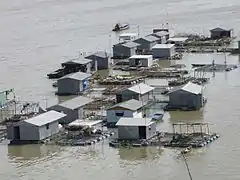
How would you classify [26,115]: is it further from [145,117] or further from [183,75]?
[183,75]

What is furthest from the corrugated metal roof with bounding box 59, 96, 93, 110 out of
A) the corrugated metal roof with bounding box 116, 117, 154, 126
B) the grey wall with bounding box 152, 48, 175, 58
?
the grey wall with bounding box 152, 48, 175, 58

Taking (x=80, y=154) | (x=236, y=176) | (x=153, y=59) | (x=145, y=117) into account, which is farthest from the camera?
(x=153, y=59)

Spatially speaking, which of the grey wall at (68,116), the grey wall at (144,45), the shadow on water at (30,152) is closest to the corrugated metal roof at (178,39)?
the grey wall at (144,45)

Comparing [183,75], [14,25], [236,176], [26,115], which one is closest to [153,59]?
[183,75]

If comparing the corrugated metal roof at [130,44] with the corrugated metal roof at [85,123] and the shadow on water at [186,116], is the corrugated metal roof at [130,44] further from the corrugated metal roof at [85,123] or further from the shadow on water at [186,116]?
the corrugated metal roof at [85,123]

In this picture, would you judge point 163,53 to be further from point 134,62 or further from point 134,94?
point 134,94
